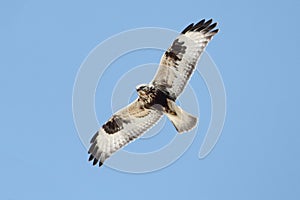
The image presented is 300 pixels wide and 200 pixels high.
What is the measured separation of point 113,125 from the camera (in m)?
10.1

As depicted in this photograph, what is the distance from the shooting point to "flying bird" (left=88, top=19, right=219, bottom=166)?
369 inches

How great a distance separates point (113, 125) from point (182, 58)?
57.8 inches

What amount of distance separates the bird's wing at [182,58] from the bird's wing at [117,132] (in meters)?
0.63

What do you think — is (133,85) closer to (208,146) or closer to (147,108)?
(147,108)

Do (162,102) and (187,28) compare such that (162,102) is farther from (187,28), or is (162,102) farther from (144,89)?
(187,28)

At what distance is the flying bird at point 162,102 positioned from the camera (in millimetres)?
9383

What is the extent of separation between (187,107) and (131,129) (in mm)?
869

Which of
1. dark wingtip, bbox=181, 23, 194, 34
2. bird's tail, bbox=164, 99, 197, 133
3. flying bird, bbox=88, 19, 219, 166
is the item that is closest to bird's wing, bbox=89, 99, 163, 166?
flying bird, bbox=88, 19, 219, 166

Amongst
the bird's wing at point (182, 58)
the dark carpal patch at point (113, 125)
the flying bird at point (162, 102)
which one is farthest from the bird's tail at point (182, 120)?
the dark carpal patch at point (113, 125)

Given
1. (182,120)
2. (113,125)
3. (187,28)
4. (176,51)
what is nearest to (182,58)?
(176,51)

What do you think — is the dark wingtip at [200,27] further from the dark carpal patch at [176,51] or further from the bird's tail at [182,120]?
the bird's tail at [182,120]

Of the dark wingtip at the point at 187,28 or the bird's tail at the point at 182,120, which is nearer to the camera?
the bird's tail at the point at 182,120

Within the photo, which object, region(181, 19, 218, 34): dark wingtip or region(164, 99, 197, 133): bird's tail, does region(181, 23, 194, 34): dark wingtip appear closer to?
region(181, 19, 218, 34): dark wingtip

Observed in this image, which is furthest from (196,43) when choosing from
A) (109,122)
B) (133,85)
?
(109,122)
